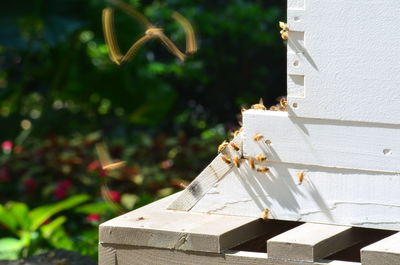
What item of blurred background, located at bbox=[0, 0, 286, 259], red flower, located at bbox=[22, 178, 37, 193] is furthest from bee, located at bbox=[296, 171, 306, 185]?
red flower, located at bbox=[22, 178, 37, 193]

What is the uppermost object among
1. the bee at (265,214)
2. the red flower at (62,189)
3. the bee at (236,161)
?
the bee at (236,161)

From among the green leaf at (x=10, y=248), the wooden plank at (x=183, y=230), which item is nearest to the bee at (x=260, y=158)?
the wooden plank at (x=183, y=230)

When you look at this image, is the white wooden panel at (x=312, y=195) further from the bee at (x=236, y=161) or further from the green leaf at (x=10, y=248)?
the green leaf at (x=10, y=248)

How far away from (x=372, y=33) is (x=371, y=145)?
0.22m

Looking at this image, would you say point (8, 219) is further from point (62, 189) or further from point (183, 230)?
point (183, 230)

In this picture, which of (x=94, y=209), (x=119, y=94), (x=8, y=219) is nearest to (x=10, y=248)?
(x=8, y=219)

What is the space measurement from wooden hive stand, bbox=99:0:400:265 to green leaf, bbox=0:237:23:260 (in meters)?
1.48

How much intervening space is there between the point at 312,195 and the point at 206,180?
245 mm

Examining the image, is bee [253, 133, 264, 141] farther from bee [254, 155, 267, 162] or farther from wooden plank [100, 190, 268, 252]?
wooden plank [100, 190, 268, 252]

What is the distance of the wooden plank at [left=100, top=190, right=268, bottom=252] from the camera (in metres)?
1.85

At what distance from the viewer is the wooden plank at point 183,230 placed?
1846mm

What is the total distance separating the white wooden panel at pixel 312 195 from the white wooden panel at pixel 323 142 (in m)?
0.02

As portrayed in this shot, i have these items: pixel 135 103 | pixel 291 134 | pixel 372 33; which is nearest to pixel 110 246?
pixel 291 134

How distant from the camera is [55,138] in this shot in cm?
540
